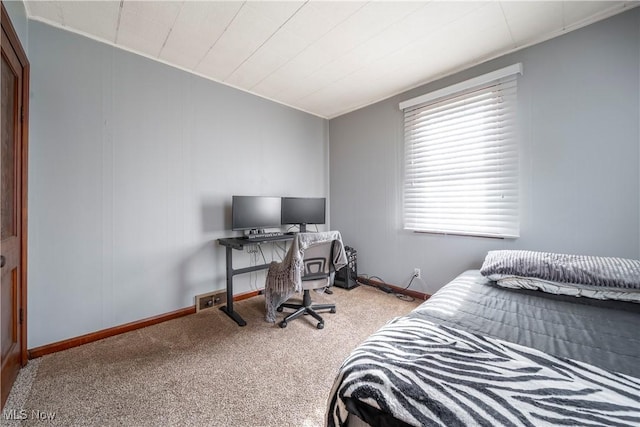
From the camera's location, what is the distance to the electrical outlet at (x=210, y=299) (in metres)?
2.56

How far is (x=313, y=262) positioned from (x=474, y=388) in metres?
1.65

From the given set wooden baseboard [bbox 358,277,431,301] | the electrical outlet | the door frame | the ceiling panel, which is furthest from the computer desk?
the ceiling panel

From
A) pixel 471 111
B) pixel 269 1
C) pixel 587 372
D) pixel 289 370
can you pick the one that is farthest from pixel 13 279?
pixel 471 111

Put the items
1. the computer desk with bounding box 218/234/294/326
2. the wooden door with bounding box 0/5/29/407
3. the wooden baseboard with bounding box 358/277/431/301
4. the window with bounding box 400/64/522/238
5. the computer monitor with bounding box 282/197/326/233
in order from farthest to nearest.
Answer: the computer monitor with bounding box 282/197/326/233 < the wooden baseboard with bounding box 358/277/431/301 < the computer desk with bounding box 218/234/294/326 < the window with bounding box 400/64/522/238 < the wooden door with bounding box 0/5/29/407

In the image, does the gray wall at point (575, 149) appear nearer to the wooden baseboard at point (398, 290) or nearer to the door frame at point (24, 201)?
the wooden baseboard at point (398, 290)

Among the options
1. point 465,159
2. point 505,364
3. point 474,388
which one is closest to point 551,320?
point 505,364

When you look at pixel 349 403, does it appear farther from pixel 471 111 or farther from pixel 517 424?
pixel 471 111

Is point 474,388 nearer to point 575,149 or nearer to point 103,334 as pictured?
point 575,149

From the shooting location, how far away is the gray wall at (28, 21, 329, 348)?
1.83 metres

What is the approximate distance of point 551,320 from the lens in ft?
3.82

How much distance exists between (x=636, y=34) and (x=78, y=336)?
15.2 feet

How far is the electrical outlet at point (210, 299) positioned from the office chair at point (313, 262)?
0.81m

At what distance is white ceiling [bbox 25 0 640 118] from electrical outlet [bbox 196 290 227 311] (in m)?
2.32

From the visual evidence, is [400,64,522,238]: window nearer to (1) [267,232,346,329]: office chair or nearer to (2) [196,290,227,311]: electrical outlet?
(1) [267,232,346,329]: office chair
